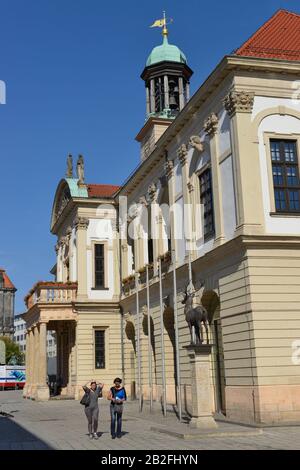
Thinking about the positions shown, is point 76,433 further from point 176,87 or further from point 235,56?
point 176,87

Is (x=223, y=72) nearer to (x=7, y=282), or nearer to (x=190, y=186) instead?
(x=190, y=186)

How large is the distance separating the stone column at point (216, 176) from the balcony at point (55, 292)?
1871 centimetres

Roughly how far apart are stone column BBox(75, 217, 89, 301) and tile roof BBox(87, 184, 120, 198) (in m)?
2.48

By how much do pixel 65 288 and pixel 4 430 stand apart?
65.3 ft

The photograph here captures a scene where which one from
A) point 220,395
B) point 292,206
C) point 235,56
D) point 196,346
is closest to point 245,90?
point 235,56

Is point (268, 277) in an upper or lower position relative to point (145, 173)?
lower

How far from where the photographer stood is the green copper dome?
40.5 meters

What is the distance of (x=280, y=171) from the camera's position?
2288 centimetres

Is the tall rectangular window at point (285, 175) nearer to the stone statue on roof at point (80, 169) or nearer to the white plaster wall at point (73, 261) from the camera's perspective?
the stone statue on roof at point (80, 169)

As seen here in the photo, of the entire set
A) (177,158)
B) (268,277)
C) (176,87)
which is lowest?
(268,277)

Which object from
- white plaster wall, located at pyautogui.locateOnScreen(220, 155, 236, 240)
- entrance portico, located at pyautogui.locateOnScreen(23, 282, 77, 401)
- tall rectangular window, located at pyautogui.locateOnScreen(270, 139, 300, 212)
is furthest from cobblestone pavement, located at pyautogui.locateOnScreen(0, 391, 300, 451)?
entrance portico, located at pyautogui.locateOnScreen(23, 282, 77, 401)

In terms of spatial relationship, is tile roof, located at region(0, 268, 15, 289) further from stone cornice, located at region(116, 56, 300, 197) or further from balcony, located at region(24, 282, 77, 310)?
stone cornice, located at region(116, 56, 300, 197)

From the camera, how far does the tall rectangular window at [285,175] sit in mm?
22531

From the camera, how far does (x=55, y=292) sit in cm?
4038
